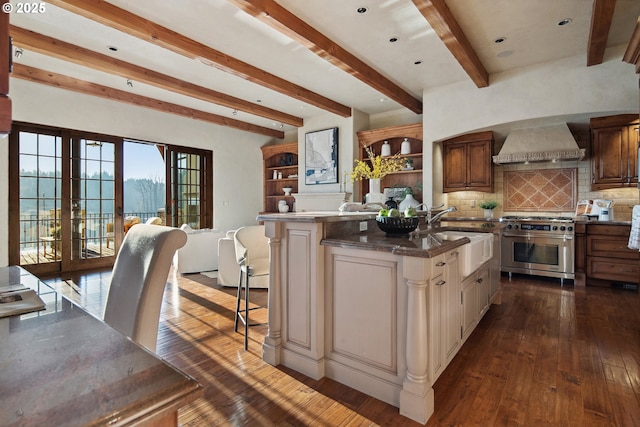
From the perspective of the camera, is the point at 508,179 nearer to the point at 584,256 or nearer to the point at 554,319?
the point at 584,256

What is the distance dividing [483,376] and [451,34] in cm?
315

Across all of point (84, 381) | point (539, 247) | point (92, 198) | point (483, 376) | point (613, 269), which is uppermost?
point (92, 198)

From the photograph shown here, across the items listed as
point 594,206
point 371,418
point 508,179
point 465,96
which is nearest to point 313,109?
point 465,96

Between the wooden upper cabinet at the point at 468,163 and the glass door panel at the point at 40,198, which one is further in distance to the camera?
the wooden upper cabinet at the point at 468,163

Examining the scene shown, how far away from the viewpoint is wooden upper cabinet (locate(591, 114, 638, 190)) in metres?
4.25

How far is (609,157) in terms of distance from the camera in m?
4.40

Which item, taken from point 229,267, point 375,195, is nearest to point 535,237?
point 375,195

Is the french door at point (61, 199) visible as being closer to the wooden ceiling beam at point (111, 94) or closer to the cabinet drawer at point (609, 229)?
the wooden ceiling beam at point (111, 94)

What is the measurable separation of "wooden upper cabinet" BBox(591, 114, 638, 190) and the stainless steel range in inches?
28.4

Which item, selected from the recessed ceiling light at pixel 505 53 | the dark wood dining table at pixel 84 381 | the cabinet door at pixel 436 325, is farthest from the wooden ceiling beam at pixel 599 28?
the dark wood dining table at pixel 84 381

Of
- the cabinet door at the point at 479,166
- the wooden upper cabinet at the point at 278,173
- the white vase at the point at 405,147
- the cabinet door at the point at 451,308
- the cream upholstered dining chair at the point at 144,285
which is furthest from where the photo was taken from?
the wooden upper cabinet at the point at 278,173

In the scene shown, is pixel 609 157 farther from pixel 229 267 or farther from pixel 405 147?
pixel 229 267

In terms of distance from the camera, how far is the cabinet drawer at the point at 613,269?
4043 millimetres

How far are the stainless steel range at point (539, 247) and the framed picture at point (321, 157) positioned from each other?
3.26 m
